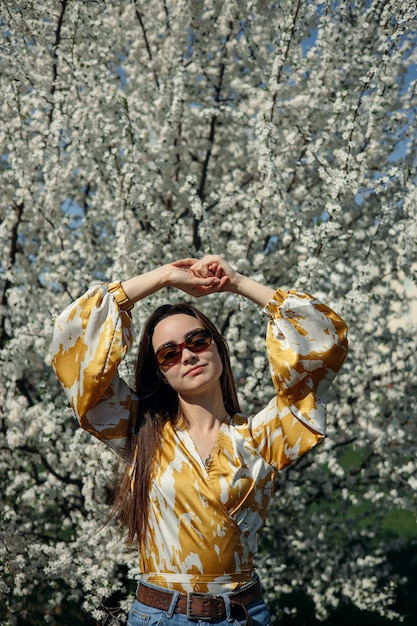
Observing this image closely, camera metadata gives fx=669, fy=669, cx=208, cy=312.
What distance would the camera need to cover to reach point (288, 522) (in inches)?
204

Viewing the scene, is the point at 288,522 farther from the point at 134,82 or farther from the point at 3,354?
the point at 134,82

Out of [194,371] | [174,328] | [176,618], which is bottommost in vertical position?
[176,618]

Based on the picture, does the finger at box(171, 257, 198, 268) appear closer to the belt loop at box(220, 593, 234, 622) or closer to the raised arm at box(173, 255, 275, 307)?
the raised arm at box(173, 255, 275, 307)

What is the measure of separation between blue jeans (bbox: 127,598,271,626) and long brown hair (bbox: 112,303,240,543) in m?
0.22

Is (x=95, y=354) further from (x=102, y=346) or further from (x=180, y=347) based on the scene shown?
(x=180, y=347)

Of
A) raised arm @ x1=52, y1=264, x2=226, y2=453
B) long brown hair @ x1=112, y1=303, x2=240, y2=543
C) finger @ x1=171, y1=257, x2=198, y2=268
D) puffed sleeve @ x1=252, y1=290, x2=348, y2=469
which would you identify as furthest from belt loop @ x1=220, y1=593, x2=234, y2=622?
finger @ x1=171, y1=257, x2=198, y2=268

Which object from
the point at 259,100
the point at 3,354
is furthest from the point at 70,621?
the point at 259,100

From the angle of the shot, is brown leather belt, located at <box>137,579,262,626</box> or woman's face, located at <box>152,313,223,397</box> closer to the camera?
brown leather belt, located at <box>137,579,262,626</box>

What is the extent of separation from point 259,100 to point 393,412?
8.28 feet

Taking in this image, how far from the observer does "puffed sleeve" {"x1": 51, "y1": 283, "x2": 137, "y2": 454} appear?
2164mm

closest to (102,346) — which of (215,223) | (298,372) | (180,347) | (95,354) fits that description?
(95,354)

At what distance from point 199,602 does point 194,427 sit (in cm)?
56

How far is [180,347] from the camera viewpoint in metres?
2.30

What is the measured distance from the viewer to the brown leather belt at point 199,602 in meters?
2.01
